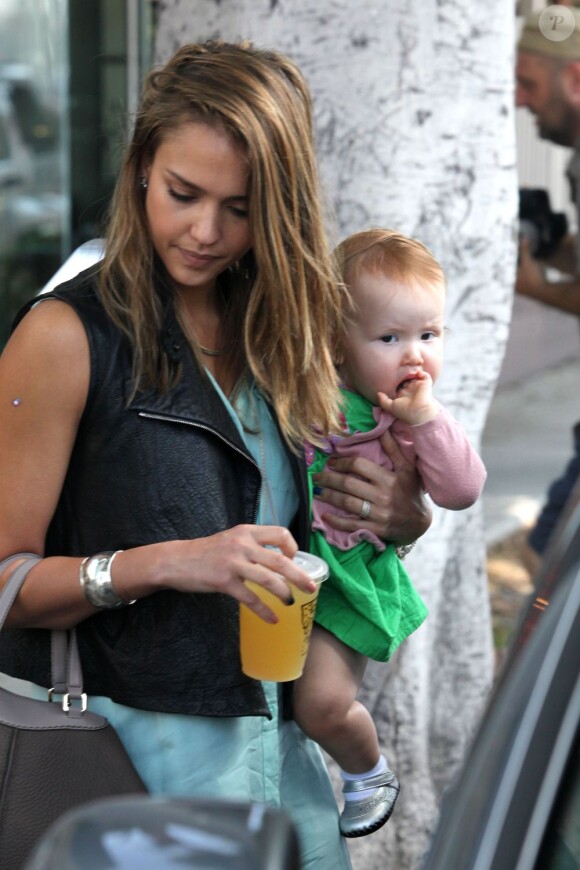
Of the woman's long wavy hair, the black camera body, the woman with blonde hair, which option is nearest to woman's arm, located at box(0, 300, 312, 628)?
the woman with blonde hair

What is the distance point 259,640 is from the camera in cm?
193

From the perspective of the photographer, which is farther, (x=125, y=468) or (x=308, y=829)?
(x=308, y=829)

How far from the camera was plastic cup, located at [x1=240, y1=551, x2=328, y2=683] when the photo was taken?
1928mm

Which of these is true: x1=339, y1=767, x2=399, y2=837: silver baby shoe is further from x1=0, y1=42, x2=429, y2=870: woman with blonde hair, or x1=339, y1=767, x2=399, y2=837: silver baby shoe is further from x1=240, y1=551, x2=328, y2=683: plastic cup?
x1=240, y1=551, x2=328, y2=683: plastic cup

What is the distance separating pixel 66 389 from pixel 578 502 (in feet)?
2.48

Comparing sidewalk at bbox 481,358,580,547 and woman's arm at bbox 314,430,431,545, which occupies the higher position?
woman's arm at bbox 314,430,431,545

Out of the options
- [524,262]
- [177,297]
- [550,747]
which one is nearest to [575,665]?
[550,747]

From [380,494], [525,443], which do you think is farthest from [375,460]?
[525,443]

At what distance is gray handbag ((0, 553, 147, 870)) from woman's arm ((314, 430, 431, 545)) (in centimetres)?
59

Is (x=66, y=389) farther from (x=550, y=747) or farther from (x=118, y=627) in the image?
(x=550, y=747)

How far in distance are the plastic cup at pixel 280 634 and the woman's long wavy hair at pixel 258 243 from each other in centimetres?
30

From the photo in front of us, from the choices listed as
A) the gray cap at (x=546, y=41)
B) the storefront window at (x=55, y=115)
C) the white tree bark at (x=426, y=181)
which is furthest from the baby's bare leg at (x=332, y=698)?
the storefront window at (x=55, y=115)

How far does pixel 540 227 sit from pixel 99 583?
10.2 feet

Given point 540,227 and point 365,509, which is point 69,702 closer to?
point 365,509
